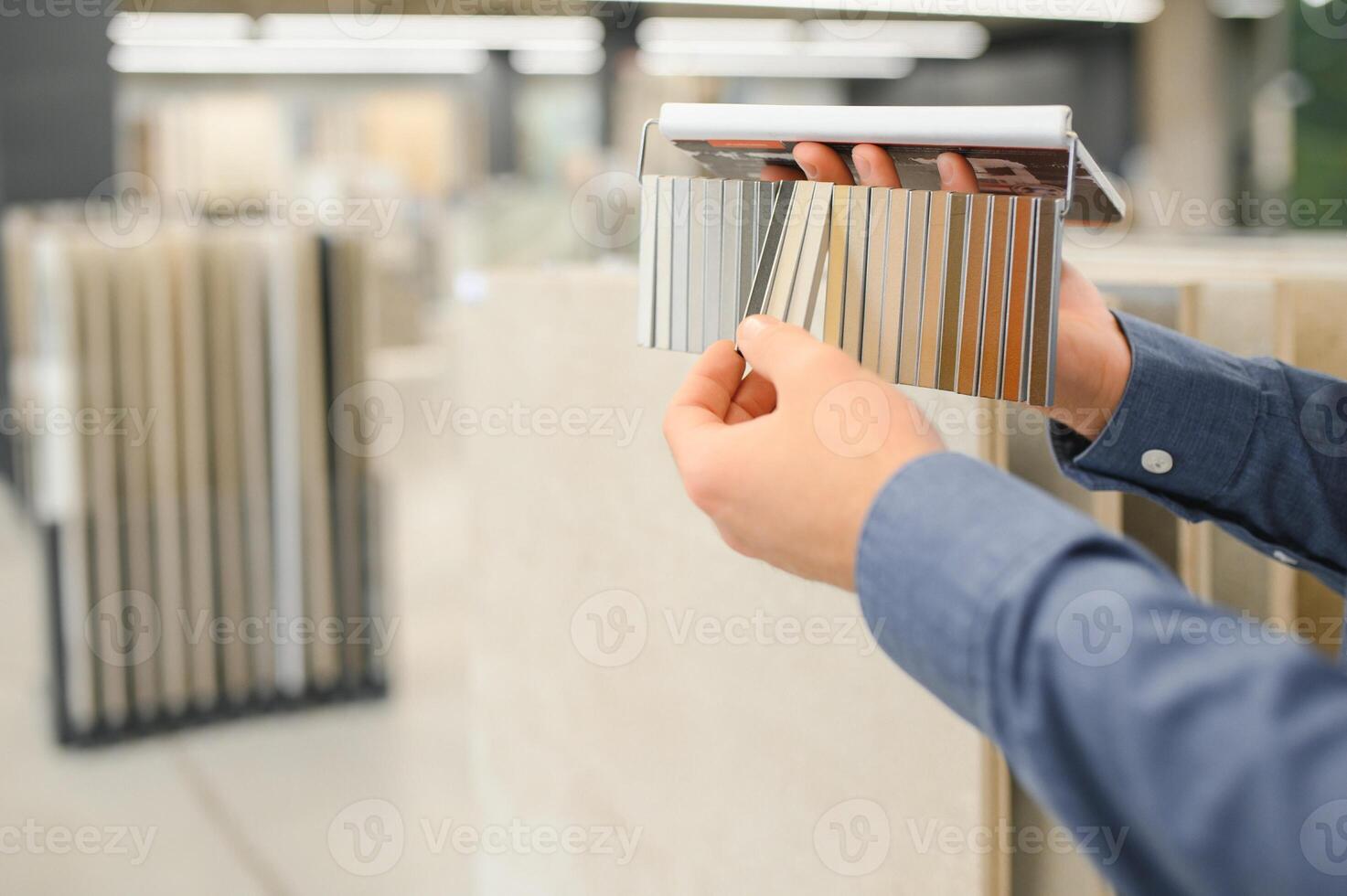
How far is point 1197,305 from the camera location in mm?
1080

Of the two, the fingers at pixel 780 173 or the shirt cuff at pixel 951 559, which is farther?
the fingers at pixel 780 173

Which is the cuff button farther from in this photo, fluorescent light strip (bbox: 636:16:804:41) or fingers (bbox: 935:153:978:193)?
fluorescent light strip (bbox: 636:16:804:41)

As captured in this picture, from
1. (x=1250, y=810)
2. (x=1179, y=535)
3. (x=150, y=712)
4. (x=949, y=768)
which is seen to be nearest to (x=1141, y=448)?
(x=1179, y=535)

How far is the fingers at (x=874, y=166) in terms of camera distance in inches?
30.1

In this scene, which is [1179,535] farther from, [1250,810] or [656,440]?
[1250,810]

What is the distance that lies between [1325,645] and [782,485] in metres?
0.79
